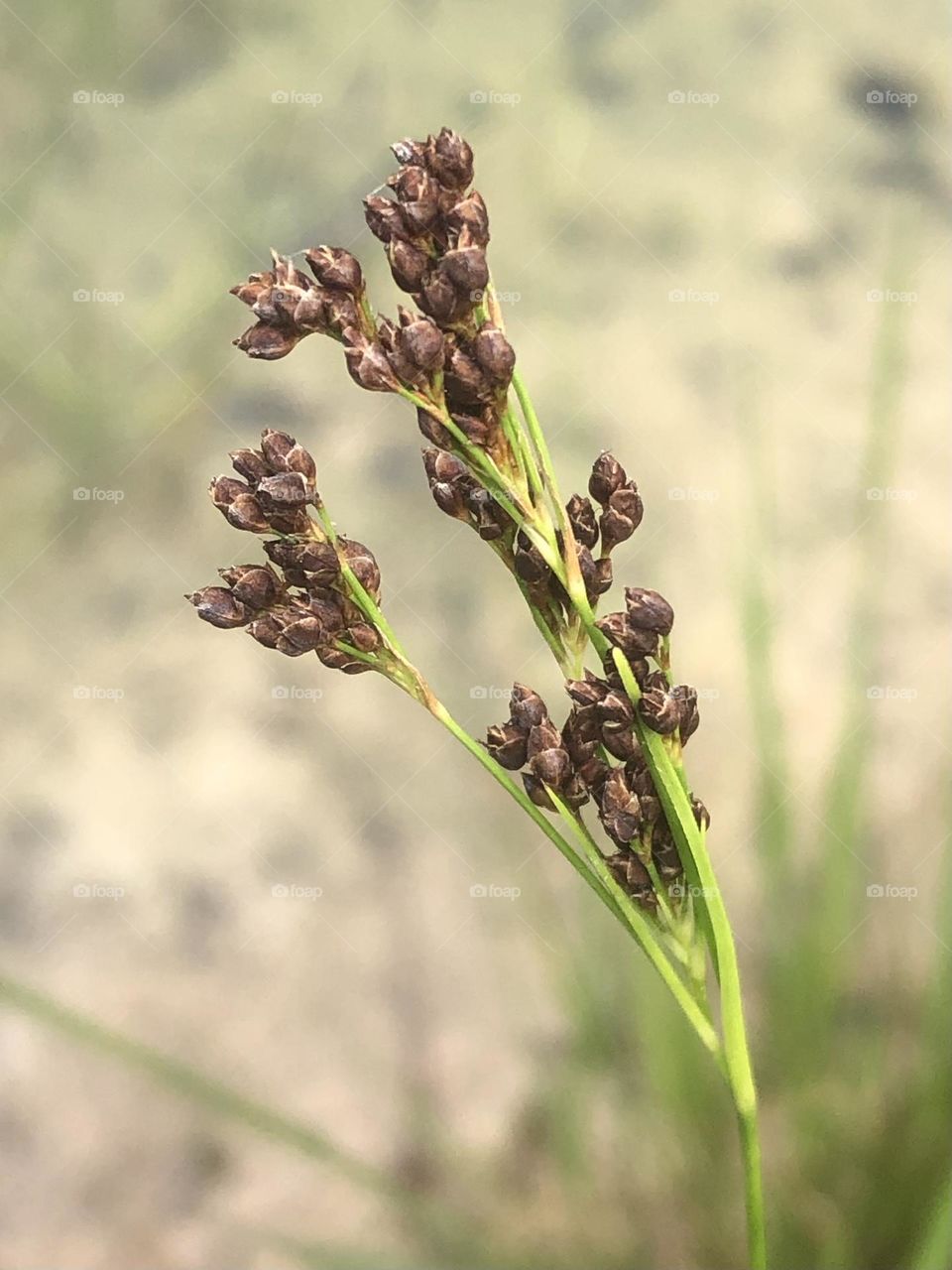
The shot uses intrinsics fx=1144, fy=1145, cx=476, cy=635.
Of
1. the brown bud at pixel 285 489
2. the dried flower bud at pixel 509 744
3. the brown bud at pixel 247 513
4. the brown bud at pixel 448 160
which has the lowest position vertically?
the dried flower bud at pixel 509 744

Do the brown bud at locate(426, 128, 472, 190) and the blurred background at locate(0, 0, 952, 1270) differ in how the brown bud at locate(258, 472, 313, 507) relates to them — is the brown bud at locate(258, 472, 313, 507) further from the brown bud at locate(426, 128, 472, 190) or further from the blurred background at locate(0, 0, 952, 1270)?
the blurred background at locate(0, 0, 952, 1270)

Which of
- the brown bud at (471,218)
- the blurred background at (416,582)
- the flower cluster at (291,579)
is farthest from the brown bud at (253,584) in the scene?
the blurred background at (416,582)

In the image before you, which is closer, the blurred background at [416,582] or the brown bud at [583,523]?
the brown bud at [583,523]

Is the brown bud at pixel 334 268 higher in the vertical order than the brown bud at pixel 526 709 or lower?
higher

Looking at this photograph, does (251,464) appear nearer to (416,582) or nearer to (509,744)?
(509,744)

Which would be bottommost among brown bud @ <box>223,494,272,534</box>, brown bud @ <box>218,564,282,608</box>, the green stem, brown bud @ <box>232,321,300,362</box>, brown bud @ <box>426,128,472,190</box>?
the green stem

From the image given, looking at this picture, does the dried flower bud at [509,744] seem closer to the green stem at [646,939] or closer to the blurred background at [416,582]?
the green stem at [646,939]

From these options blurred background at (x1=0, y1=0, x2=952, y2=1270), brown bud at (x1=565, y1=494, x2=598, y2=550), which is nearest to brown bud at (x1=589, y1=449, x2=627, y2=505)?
brown bud at (x1=565, y1=494, x2=598, y2=550)
